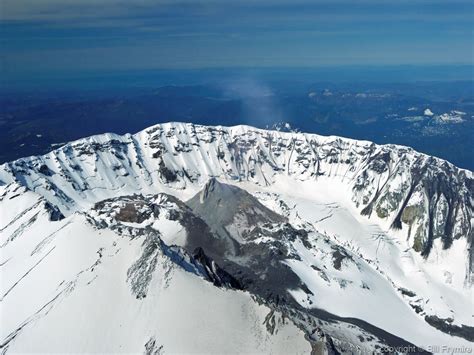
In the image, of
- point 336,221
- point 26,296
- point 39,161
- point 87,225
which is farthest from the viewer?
point 39,161

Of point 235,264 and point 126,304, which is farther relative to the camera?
point 235,264

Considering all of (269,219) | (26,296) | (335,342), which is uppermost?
(335,342)

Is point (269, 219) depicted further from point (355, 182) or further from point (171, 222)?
point (355, 182)

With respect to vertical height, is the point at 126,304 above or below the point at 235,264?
above

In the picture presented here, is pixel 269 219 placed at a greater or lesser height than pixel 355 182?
greater

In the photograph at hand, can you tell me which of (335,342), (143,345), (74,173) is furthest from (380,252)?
(74,173)

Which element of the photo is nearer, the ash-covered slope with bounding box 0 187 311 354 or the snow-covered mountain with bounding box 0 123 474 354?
the ash-covered slope with bounding box 0 187 311 354

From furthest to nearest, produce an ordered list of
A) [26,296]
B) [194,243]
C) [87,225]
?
1. [194,243]
2. [87,225]
3. [26,296]

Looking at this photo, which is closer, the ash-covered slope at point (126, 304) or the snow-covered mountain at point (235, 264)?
the ash-covered slope at point (126, 304)
